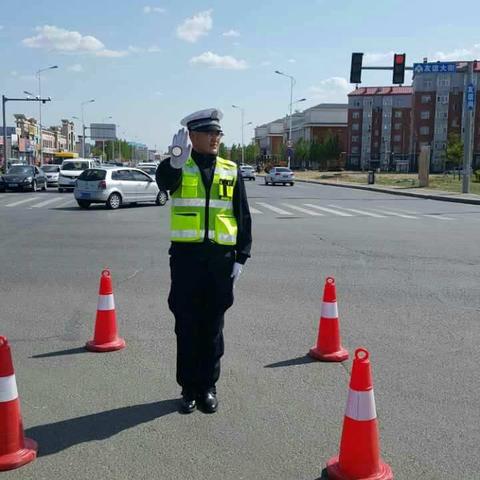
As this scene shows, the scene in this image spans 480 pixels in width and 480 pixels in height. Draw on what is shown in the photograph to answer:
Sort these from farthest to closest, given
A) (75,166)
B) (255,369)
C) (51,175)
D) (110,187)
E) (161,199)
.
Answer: (51,175) → (75,166) → (161,199) → (110,187) → (255,369)

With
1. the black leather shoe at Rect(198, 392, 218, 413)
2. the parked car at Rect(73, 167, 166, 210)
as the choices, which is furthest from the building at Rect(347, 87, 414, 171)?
the black leather shoe at Rect(198, 392, 218, 413)

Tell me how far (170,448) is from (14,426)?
89 centimetres

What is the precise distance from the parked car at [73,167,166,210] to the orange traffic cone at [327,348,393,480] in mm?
17604

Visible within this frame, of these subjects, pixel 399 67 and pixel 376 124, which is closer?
pixel 399 67

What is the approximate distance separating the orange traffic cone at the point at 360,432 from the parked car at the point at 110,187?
57.8ft

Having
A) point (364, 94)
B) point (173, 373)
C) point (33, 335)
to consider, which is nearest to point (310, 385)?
point (173, 373)

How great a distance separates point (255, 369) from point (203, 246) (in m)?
1.40

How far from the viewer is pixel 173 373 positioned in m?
4.69

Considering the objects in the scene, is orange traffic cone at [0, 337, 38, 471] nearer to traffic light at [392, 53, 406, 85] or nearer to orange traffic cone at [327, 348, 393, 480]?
orange traffic cone at [327, 348, 393, 480]

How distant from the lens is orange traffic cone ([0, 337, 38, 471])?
3.22 metres

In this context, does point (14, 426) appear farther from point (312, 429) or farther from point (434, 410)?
point (434, 410)

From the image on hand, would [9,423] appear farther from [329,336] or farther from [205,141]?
[329,336]

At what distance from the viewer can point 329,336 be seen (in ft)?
16.6

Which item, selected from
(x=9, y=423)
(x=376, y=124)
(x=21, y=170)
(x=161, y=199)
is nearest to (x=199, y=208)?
(x=9, y=423)
